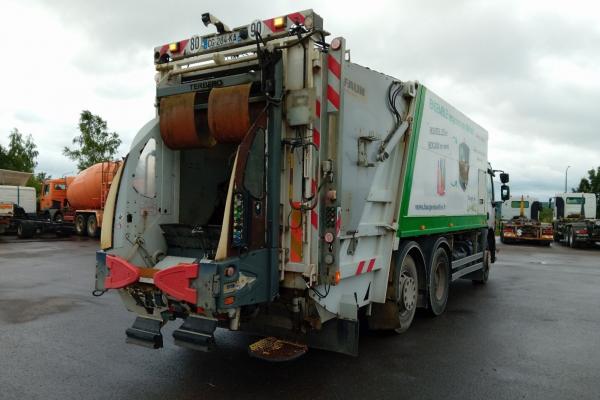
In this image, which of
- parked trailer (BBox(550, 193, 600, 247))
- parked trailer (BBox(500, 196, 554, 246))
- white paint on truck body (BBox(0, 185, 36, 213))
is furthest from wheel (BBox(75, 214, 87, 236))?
parked trailer (BBox(550, 193, 600, 247))

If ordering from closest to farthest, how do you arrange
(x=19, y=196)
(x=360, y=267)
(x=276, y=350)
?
1. (x=276, y=350)
2. (x=360, y=267)
3. (x=19, y=196)

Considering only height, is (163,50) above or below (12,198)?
above

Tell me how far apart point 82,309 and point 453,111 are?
252 inches

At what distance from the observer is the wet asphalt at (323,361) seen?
425cm

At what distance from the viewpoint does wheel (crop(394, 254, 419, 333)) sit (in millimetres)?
5812

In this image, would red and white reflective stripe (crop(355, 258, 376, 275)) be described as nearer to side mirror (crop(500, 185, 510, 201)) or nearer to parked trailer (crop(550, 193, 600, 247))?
side mirror (crop(500, 185, 510, 201))

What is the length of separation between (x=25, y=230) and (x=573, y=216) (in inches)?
1081

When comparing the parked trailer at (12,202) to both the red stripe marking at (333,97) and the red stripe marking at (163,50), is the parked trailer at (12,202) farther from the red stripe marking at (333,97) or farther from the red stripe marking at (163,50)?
the red stripe marking at (333,97)

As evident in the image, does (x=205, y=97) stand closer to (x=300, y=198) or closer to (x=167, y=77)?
(x=167, y=77)

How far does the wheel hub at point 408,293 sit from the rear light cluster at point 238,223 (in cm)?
273

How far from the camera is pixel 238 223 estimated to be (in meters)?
3.84

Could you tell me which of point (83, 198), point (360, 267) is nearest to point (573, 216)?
point (83, 198)

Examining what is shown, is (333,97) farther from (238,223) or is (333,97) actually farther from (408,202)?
(408,202)

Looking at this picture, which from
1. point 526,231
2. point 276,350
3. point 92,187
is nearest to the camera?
point 276,350
